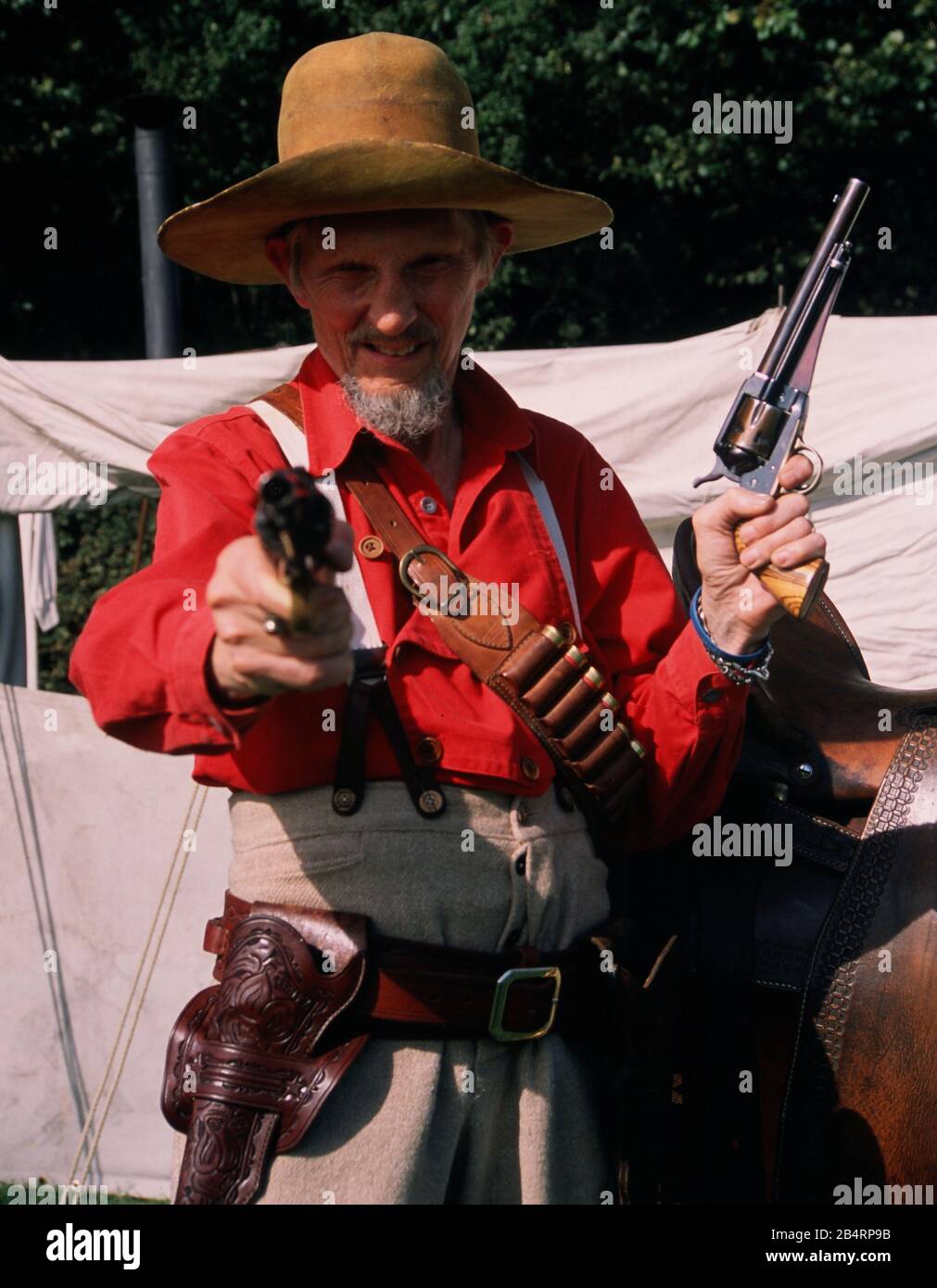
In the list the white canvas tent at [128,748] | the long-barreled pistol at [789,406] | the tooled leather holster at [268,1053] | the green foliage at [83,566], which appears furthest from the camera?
the green foliage at [83,566]

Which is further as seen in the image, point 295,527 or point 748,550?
A: point 748,550

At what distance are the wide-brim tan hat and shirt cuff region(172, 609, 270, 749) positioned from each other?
0.64 metres

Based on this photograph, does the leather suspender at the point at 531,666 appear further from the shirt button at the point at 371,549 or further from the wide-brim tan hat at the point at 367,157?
the wide-brim tan hat at the point at 367,157

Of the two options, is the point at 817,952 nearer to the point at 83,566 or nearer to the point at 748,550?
the point at 748,550

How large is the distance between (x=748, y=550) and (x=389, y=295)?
1.88ft

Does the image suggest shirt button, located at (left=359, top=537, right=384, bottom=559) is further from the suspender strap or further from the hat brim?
the hat brim

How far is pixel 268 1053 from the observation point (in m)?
1.82

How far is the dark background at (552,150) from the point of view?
10.4m

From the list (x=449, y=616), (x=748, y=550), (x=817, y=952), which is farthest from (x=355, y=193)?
(x=817, y=952)

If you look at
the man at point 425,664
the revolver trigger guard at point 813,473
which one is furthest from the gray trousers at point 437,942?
the revolver trigger guard at point 813,473

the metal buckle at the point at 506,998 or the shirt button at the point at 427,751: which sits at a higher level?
the shirt button at the point at 427,751

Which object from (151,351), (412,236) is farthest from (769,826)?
(151,351)

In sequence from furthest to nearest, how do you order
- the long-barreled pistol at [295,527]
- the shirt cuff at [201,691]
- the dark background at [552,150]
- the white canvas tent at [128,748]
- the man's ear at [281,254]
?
the dark background at [552,150], the white canvas tent at [128,748], the man's ear at [281,254], the shirt cuff at [201,691], the long-barreled pistol at [295,527]

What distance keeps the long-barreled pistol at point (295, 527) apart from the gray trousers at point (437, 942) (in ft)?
1.84
